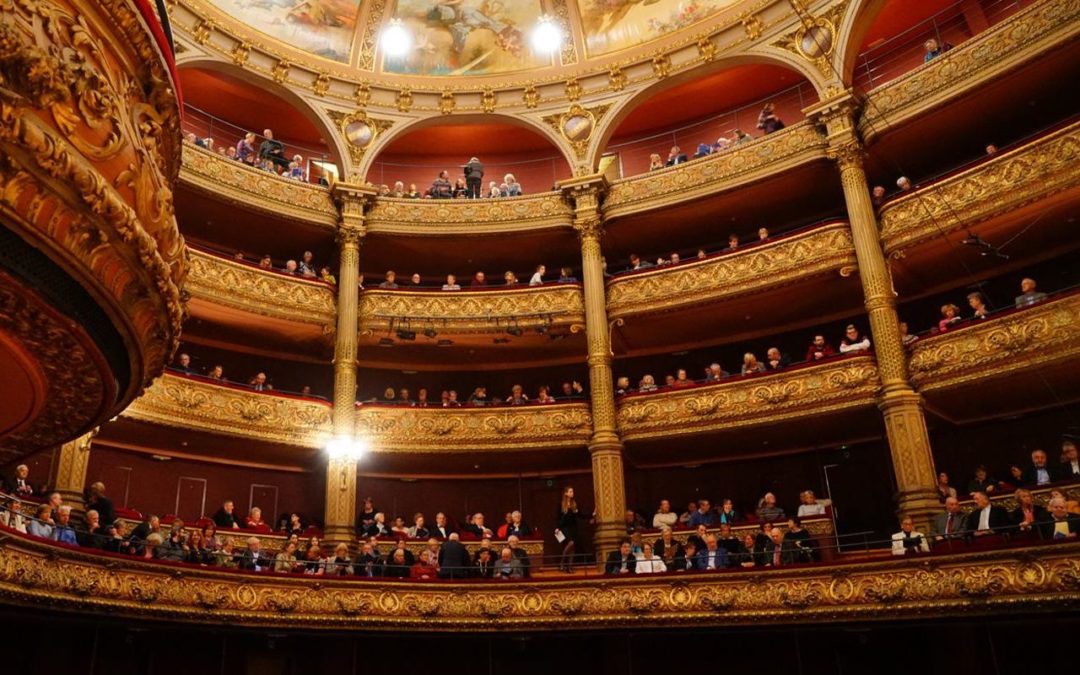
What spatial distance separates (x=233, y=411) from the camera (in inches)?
612

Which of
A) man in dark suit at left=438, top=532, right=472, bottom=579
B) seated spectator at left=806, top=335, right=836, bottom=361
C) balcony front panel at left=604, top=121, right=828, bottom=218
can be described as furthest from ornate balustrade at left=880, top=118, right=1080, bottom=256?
man in dark suit at left=438, top=532, right=472, bottom=579

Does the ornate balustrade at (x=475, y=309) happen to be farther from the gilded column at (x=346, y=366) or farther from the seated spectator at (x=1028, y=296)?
the seated spectator at (x=1028, y=296)

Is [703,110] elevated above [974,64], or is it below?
above

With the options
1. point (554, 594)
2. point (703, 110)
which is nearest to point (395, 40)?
point (703, 110)

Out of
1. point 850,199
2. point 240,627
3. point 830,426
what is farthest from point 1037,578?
point 240,627

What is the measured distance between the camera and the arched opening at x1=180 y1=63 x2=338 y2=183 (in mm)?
18734

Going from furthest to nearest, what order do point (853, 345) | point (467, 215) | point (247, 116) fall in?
point (247, 116) < point (467, 215) < point (853, 345)

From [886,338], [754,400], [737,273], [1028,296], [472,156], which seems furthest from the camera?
[472,156]

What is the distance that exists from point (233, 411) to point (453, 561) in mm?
5424

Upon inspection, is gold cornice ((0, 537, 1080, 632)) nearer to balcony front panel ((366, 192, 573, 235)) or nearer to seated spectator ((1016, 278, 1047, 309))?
seated spectator ((1016, 278, 1047, 309))

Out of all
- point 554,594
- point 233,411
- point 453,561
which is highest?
point 233,411

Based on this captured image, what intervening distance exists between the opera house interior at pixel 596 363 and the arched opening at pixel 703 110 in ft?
0.31

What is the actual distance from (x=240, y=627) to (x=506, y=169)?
13352 mm

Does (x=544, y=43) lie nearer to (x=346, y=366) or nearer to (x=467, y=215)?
(x=467, y=215)
